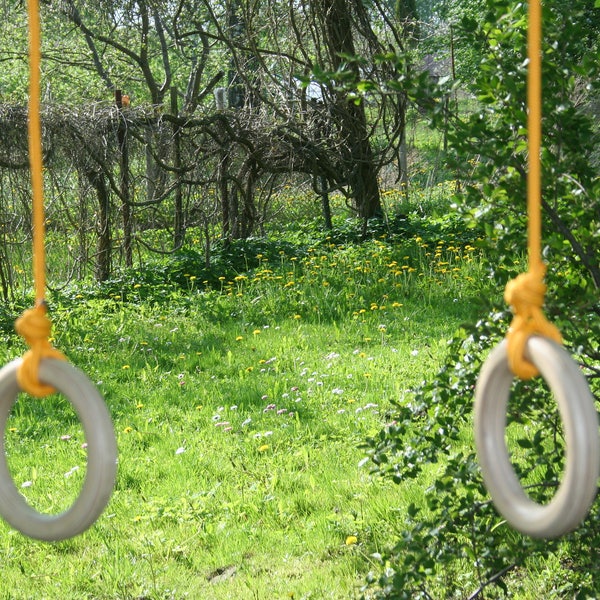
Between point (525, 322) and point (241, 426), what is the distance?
3395 mm

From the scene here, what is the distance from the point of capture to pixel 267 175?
8727mm

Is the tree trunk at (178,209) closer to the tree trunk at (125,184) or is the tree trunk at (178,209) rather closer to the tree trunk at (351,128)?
the tree trunk at (125,184)

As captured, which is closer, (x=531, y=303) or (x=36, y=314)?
(x=531, y=303)

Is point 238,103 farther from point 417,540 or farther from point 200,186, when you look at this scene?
point 417,540

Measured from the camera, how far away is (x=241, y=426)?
14.6 ft

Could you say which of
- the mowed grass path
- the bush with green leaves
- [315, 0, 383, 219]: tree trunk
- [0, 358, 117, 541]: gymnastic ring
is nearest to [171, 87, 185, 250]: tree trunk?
the mowed grass path

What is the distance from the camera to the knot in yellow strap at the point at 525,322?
112 cm

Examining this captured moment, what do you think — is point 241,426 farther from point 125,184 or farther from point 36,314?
point 125,184

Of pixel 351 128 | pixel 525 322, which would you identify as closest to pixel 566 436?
pixel 525 322

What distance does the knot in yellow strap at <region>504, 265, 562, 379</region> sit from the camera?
3.68 ft

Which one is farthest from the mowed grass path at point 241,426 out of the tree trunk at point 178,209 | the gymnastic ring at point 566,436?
the gymnastic ring at point 566,436

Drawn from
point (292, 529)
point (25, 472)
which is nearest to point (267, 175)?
point (25, 472)

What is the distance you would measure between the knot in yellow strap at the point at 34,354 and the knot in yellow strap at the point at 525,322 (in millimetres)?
655

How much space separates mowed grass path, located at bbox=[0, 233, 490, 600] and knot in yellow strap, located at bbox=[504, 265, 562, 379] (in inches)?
37.3
